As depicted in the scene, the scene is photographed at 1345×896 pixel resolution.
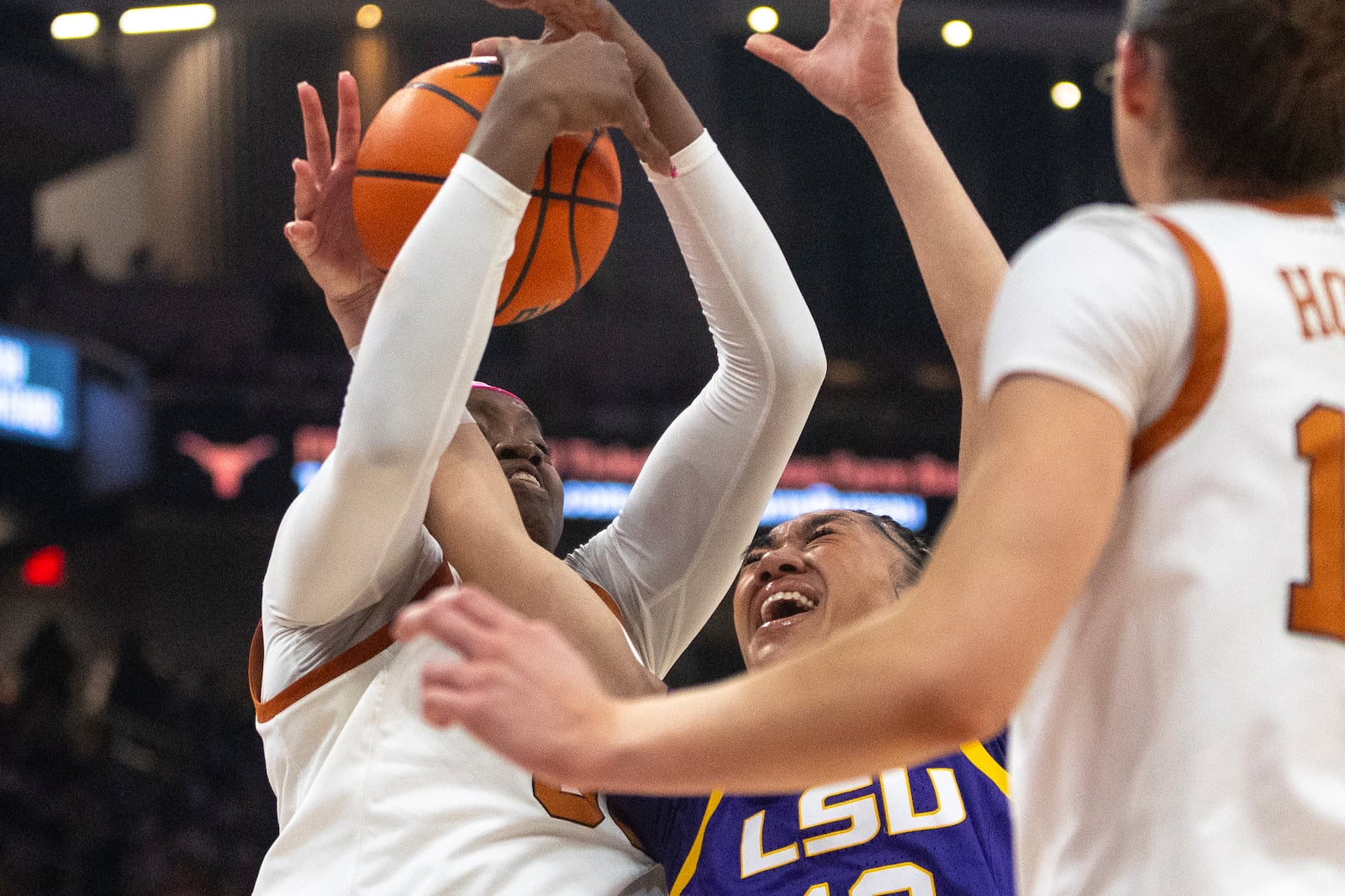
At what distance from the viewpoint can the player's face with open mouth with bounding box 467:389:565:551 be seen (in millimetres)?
2334

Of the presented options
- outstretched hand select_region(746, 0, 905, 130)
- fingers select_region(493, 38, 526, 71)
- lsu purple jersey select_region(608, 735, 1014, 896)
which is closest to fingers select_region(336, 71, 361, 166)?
fingers select_region(493, 38, 526, 71)

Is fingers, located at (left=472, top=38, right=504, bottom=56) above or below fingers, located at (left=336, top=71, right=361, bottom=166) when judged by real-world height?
above

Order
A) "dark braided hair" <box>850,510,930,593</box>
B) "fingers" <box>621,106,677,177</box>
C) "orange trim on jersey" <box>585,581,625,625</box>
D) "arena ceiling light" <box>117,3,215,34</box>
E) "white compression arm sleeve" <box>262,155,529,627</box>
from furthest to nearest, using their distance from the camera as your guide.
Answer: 1. "arena ceiling light" <box>117,3,215,34</box>
2. "dark braided hair" <box>850,510,930,593</box>
3. "orange trim on jersey" <box>585,581,625,625</box>
4. "fingers" <box>621,106,677,177</box>
5. "white compression arm sleeve" <box>262,155,529,627</box>

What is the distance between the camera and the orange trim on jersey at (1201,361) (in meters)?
1.10

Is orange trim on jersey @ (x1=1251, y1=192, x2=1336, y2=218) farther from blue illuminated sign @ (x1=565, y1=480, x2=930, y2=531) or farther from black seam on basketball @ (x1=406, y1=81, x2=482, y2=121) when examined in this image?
blue illuminated sign @ (x1=565, y1=480, x2=930, y2=531)

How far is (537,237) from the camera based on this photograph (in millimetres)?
2096

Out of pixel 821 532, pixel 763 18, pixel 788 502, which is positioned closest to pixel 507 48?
pixel 821 532

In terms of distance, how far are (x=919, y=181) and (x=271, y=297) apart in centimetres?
994

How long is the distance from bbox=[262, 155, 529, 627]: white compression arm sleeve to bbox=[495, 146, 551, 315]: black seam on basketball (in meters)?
0.30

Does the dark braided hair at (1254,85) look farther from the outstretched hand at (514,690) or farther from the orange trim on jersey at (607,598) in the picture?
the orange trim on jersey at (607,598)

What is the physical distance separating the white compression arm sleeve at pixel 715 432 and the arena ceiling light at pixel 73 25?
414 inches

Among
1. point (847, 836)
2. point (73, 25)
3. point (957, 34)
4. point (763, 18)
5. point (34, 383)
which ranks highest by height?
point (847, 836)

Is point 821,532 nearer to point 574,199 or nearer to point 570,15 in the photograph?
point 574,199

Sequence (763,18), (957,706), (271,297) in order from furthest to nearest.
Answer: (271,297)
(763,18)
(957,706)
